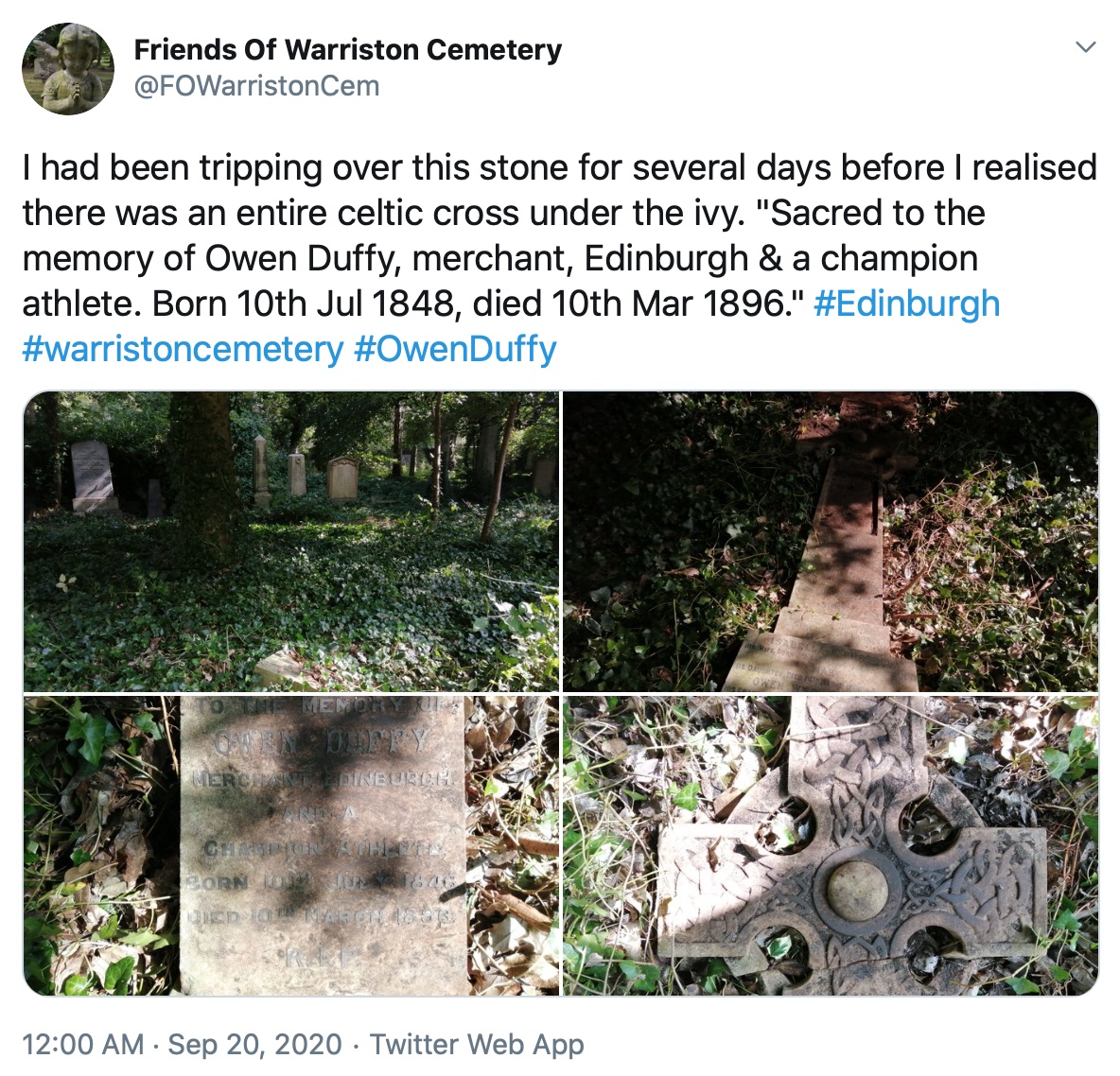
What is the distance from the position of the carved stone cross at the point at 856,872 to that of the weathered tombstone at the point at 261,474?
7.21 feet

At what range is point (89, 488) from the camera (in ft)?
9.59

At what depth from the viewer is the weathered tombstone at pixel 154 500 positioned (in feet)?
10.1

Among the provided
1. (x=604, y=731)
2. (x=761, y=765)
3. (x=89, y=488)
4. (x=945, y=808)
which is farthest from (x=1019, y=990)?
(x=89, y=488)

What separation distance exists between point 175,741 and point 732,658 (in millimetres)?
2284

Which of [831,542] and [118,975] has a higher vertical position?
[831,542]

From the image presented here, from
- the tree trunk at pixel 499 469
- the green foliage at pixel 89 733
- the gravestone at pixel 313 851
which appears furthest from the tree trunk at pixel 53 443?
the tree trunk at pixel 499 469

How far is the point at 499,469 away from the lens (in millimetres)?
2922

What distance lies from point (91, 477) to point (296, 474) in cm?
82

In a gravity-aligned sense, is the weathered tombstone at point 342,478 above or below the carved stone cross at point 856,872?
above

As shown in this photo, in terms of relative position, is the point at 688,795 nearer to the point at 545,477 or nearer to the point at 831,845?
the point at 831,845

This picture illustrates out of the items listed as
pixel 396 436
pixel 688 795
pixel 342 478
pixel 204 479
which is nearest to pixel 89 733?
pixel 204 479

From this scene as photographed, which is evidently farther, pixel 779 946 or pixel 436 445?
pixel 436 445
